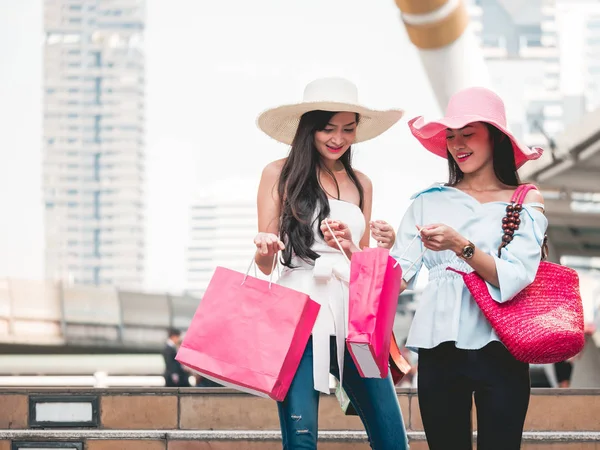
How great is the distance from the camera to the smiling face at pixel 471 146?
290cm

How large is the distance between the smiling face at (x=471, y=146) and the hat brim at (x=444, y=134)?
0.14 ft

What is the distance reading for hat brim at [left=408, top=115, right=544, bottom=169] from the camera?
2.86 m

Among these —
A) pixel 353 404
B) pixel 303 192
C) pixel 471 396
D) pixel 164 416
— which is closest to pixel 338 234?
pixel 303 192

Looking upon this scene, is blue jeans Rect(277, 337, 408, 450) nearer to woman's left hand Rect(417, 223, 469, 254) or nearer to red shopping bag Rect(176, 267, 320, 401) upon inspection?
red shopping bag Rect(176, 267, 320, 401)

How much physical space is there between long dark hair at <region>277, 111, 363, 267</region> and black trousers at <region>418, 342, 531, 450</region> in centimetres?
62

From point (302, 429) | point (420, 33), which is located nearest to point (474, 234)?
point (302, 429)

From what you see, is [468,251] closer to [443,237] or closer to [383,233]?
[443,237]

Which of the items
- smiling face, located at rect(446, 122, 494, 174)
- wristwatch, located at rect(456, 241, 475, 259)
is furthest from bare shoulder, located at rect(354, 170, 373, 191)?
wristwatch, located at rect(456, 241, 475, 259)

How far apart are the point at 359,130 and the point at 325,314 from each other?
0.89m

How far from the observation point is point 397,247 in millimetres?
2996

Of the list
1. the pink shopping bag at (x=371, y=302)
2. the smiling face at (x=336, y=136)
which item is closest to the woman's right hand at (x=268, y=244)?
the pink shopping bag at (x=371, y=302)

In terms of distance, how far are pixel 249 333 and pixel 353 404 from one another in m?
0.47

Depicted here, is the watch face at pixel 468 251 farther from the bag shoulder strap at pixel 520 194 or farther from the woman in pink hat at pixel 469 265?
the bag shoulder strap at pixel 520 194

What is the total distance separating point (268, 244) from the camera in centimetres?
302
